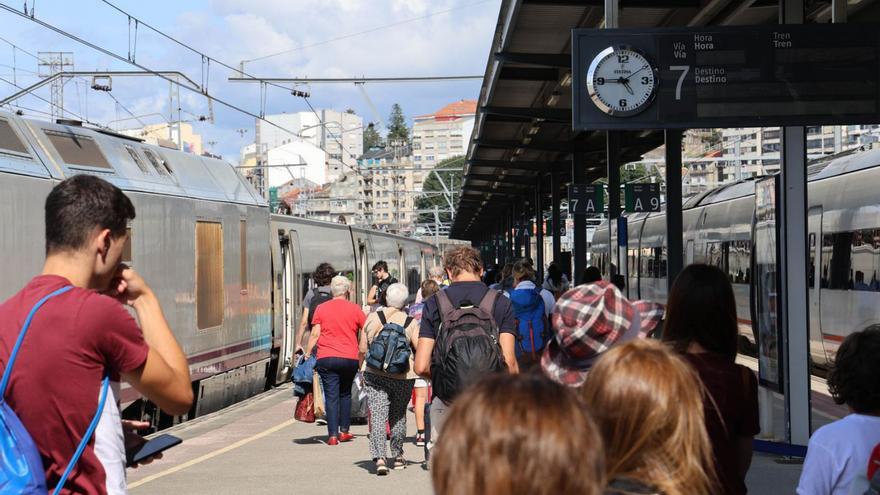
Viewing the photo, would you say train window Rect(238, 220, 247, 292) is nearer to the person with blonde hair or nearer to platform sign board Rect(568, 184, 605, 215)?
the person with blonde hair

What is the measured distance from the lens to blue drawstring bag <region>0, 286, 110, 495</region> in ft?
11.3

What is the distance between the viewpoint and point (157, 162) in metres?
14.1

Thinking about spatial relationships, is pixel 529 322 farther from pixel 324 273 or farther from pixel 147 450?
pixel 147 450

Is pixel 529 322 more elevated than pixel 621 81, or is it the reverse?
pixel 621 81

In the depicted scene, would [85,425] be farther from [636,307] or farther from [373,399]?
[373,399]

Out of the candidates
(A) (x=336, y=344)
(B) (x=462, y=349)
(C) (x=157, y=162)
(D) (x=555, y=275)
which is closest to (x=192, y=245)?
(C) (x=157, y=162)

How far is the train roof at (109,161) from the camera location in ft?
35.7

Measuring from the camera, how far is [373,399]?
10.9m

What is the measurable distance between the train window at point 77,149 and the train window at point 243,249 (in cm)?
438

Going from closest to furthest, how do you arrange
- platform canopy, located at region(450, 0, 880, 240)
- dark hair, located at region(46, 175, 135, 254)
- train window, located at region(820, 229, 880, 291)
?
dark hair, located at region(46, 175, 135, 254)
platform canopy, located at region(450, 0, 880, 240)
train window, located at region(820, 229, 880, 291)

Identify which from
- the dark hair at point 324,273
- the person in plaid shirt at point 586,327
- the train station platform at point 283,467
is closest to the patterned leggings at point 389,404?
the train station platform at point 283,467

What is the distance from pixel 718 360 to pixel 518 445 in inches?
99.7

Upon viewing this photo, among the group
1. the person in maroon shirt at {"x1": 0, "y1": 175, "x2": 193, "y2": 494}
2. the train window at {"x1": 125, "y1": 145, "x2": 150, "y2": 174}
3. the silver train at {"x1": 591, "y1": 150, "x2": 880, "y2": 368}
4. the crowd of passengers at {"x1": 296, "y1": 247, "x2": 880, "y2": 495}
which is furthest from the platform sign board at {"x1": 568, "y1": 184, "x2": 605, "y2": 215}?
the person in maroon shirt at {"x1": 0, "y1": 175, "x2": 193, "y2": 494}

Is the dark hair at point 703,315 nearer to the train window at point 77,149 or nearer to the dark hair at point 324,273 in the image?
the train window at point 77,149
